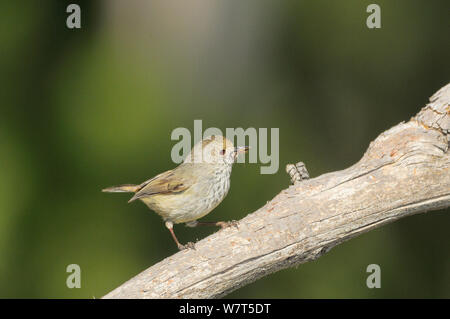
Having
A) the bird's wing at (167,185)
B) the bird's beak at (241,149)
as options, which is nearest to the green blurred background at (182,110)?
the bird's wing at (167,185)

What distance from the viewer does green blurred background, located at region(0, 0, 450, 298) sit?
19.0ft

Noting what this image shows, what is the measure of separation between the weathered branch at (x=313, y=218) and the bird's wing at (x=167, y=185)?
1.28ft

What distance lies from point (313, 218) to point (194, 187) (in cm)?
81

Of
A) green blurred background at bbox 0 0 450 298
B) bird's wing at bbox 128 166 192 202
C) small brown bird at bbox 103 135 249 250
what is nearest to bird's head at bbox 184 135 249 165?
small brown bird at bbox 103 135 249 250

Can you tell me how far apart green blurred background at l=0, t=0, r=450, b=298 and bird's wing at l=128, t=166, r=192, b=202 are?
1925 millimetres

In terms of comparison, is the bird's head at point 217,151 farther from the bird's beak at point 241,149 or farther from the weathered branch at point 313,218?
the weathered branch at point 313,218

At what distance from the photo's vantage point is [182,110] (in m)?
6.31

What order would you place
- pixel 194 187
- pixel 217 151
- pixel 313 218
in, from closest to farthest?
pixel 313 218 < pixel 194 187 < pixel 217 151

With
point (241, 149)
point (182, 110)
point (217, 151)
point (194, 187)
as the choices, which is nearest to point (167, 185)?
point (194, 187)

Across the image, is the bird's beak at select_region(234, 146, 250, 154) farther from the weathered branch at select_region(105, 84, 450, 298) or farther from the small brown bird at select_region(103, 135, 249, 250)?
the weathered branch at select_region(105, 84, 450, 298)

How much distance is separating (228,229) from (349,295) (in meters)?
3.03

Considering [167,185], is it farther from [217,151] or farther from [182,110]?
[182,110]

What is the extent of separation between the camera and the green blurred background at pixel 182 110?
228 inches
